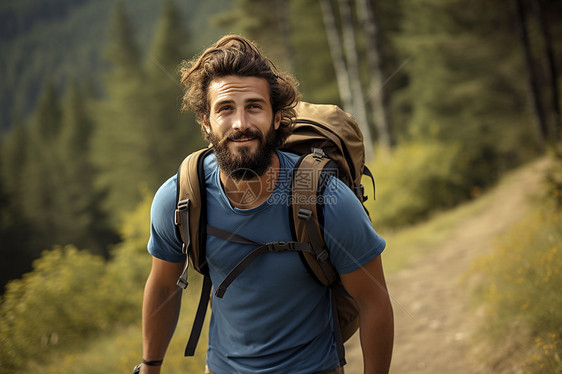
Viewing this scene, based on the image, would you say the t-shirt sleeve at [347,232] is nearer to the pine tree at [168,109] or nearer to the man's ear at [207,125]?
the man's ear at [207,125]

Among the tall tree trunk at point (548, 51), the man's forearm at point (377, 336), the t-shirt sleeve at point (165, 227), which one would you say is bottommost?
the man's forearm at point (377, 336)

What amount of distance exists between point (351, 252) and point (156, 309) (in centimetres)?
100

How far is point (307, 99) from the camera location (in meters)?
20.0

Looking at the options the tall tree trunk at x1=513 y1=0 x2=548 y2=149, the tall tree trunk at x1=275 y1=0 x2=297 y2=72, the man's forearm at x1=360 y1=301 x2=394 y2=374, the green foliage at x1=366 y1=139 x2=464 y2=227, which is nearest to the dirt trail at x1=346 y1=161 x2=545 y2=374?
the man's forearm at x1=360 y1=301 x2=394 y2=374

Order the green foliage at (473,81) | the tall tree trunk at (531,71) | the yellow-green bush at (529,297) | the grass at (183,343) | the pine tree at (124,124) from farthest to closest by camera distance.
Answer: the pine tree at (124,124) < the green foliage at (473,81) < the tall tree trunk at (531,71) < the grass at (183,343) < the yellow-green bush at (529,297)

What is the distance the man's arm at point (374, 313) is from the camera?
1.70 m

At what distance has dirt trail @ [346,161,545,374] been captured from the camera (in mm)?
4039

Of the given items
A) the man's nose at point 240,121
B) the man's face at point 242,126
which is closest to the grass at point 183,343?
the man's face at point 242,126

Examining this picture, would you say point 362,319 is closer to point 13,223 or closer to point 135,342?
point 135,342

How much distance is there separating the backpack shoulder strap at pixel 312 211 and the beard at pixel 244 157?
16 cm

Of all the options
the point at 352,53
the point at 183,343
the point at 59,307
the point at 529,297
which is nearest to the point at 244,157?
the point at 529,297

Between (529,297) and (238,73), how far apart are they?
3372 millimetres

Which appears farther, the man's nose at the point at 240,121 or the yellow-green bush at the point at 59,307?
the yellow-green bush at the point at 59,307

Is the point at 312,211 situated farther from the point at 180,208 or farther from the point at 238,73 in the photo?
the point at 238,73
